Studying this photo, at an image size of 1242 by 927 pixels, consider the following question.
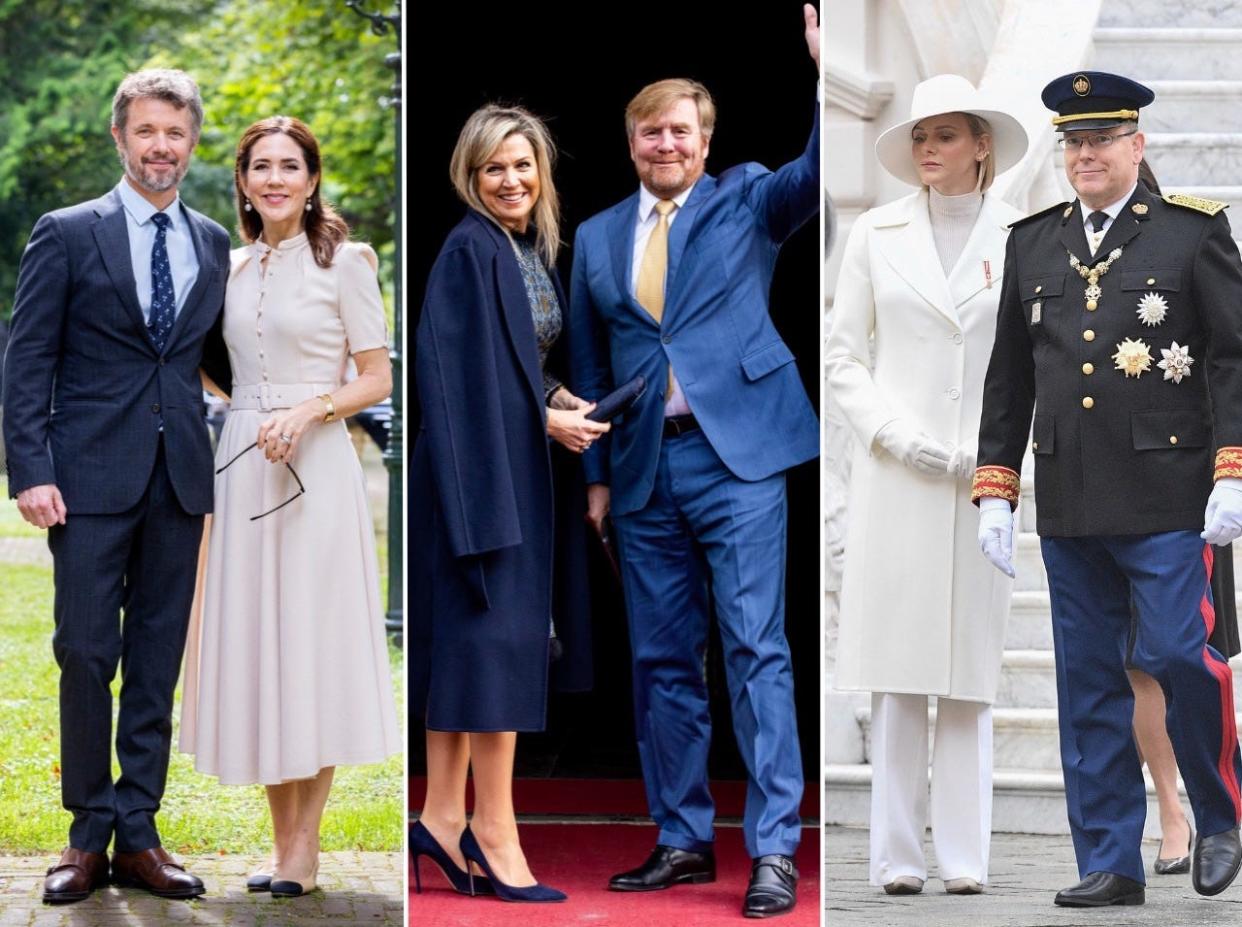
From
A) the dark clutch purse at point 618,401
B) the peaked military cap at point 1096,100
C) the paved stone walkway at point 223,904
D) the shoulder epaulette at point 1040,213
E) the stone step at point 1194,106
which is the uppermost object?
the stone step at point 1194,106

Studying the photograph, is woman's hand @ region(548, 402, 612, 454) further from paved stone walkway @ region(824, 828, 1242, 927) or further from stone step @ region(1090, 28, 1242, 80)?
stone step @ region(1090, 28, 1242, 80)

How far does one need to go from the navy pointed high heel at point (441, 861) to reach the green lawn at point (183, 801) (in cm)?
27

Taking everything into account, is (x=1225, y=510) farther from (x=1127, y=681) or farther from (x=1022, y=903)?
(x=1022, y=903)

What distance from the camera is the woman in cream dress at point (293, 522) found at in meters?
5.48

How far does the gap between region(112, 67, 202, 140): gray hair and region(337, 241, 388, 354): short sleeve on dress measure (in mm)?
547

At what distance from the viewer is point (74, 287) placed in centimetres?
563

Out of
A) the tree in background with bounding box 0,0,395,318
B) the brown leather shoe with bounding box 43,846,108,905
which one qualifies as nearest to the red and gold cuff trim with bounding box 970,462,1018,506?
the brown leather shoe with bounding box 43,846,108,905

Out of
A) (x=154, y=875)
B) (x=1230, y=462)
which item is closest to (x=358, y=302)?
(x=154, y=875)

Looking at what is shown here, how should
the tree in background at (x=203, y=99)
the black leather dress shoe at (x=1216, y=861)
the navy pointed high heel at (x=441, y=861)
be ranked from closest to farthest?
the black leather dress shoe at (x=1216, y=861)
the navy pointed high heel at (x=441, y=861)
the tree in background at (x=203, y=99)

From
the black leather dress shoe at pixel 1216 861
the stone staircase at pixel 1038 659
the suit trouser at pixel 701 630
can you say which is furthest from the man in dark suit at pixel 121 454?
the black leather dress shoe at pixel 1216 861

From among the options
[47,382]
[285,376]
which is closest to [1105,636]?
[285,376]

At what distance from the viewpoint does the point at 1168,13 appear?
22.7ft

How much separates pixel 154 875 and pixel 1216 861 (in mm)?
2622

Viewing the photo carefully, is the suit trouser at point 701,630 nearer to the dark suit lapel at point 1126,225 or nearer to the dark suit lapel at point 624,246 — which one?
the dark suit lapel at point 624,246
